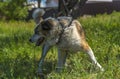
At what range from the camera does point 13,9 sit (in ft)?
87.2

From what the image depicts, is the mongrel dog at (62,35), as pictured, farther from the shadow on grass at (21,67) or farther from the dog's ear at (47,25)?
the shadow on grass at (21,67)

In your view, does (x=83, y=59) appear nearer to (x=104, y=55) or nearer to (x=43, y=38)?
(x=104, y=55)

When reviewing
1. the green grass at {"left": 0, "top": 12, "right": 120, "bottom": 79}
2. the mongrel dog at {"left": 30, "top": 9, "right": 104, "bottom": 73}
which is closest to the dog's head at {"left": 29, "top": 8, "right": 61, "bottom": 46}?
the mongrel dog at {"left": 30, "top": 9, "right": 104, "bottom": 73}

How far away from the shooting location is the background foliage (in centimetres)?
2622

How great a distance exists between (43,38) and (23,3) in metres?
21.3

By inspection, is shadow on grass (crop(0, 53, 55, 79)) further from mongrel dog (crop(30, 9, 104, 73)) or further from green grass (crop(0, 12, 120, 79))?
mongrel dog (crop(30, 9, 104, 73))

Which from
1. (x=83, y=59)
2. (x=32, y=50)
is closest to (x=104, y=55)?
(x=83, y=59)

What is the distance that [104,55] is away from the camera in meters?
6.77

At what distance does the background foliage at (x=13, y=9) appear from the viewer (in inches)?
1032

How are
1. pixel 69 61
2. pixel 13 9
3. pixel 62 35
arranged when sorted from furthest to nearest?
pixel 13 9, pixel 69 61, pixel 62 35

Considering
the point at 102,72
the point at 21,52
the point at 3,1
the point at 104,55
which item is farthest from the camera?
the point at 3,1

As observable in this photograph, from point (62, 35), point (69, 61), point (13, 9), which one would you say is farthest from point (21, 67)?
point (13, 9)

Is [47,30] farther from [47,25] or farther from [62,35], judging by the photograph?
[62,35]

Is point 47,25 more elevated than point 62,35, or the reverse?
point 47,25
